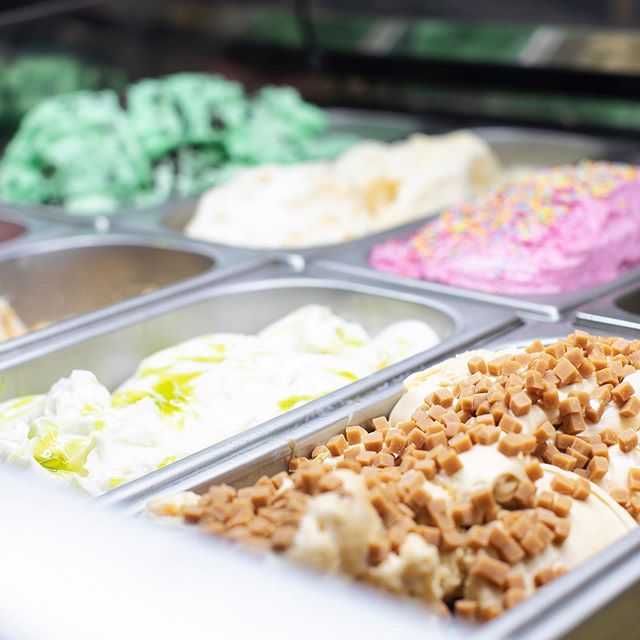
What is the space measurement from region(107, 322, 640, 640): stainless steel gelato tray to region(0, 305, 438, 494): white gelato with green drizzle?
0.46 ft

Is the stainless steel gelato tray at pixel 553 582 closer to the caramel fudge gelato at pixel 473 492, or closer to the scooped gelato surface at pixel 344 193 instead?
the caramel fudge gelato at pixel 473 492

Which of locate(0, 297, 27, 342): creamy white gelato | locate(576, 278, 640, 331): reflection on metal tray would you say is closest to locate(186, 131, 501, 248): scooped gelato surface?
locate(0, 297, 27, 342): creamy white gelato

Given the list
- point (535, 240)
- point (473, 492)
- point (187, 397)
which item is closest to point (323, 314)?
point (187, 397)

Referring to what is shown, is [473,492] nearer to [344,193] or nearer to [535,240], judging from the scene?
[535,240]

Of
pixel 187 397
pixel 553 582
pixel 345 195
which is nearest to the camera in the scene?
pixel 553 582

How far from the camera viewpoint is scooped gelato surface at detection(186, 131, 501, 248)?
2.65m

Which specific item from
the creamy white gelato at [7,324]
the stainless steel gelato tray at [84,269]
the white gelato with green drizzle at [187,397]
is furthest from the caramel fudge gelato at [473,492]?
the stainless steel gelato tray at [84,269]

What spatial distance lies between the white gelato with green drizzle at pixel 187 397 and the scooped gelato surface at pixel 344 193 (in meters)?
0.61

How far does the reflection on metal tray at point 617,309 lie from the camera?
184cm

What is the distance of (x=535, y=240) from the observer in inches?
88.5

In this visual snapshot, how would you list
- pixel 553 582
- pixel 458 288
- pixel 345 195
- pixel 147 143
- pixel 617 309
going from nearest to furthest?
pixel 553 582
pixel 617 309
pixel 458 288
pixel 345 195
pixel 147 143

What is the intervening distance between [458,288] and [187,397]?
2.09 feet

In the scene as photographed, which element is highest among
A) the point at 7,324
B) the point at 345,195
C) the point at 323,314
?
the point at 345,195

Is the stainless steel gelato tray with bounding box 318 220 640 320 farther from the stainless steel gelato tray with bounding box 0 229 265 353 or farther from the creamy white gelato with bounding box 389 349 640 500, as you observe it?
the creamy white gelato with bounding box 389 349 640 500
